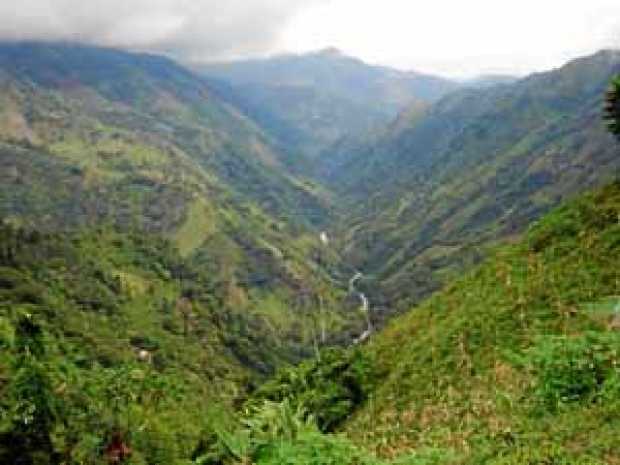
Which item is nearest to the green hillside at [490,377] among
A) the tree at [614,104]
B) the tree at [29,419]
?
the tree at [614,104]

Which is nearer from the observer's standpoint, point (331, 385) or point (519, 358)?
point (519, 358)

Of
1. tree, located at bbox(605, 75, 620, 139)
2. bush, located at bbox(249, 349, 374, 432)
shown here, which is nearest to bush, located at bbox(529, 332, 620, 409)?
bush, located at bbox(249, 349, 374, 432)

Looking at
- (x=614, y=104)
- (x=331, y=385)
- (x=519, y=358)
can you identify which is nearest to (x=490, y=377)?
(x=519, y=358)

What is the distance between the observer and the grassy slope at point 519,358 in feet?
71.8

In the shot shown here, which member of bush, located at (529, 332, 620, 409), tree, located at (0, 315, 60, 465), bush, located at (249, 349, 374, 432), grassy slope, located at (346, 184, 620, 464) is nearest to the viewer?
grassy slope, located at (346, 184, 620, 464)

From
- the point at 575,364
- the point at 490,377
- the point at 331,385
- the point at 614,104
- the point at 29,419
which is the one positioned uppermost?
the point at 614,104

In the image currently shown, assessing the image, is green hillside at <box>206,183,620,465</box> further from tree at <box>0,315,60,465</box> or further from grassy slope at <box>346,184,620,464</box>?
tree at <box>0,315,60,465</box>

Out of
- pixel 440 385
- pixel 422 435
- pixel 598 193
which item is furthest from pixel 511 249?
pixel 422 435

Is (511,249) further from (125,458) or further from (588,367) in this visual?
(588,367)

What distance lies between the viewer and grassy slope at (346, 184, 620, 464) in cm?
2189

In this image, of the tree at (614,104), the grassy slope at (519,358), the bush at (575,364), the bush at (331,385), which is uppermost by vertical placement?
the tree at (614,104)

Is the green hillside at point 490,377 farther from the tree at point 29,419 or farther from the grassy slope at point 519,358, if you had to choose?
the tree at point 29,419

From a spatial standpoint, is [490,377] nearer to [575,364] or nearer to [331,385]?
[575,364]

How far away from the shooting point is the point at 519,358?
24047mm
